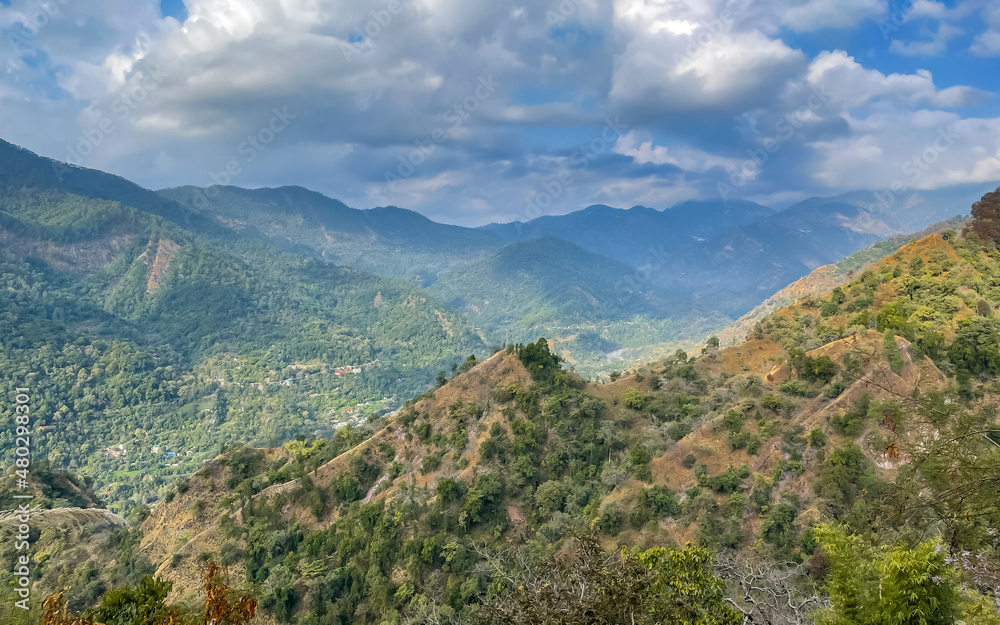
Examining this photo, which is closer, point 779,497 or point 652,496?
point 779,497

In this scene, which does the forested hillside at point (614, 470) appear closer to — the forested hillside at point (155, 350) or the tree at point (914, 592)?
the tree at point (914, 592)

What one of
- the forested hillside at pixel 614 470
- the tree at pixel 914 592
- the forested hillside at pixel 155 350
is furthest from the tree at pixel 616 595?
the forested hillside at pixel 155 350

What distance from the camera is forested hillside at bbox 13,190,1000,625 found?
28453 millimetres

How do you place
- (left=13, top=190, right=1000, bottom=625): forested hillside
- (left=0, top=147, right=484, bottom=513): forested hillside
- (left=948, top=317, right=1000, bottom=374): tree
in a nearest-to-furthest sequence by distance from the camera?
1. (left=13, top=190, right=1000, bottom=625): forested hillside
2. (left=948, top=317, right=1000, bottom=374): tree
3. (left=0, top=147, right=484, bottom=513): forested hillside

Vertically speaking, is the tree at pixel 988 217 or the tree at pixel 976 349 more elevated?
the tree at pixel 988 217

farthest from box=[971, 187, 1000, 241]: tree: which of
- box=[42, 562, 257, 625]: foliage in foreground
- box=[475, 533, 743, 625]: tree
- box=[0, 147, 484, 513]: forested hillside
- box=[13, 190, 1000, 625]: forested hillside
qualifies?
box=[0, 147, 484, 513]: forested hillside

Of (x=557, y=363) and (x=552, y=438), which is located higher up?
(x=557, y=363)

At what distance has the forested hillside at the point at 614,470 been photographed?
28.5m

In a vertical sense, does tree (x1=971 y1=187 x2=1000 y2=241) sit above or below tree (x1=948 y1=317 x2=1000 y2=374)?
above

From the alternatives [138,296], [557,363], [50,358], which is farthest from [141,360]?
[557,363]

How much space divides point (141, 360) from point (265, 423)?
36.0m

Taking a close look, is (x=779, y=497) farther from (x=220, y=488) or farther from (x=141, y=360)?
(x=141, y=360)

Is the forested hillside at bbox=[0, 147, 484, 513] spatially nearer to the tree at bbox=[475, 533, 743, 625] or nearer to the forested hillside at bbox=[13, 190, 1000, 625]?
the forested hillside at bbox=[13, 190, 1000, 625]

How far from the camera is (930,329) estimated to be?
122ft
